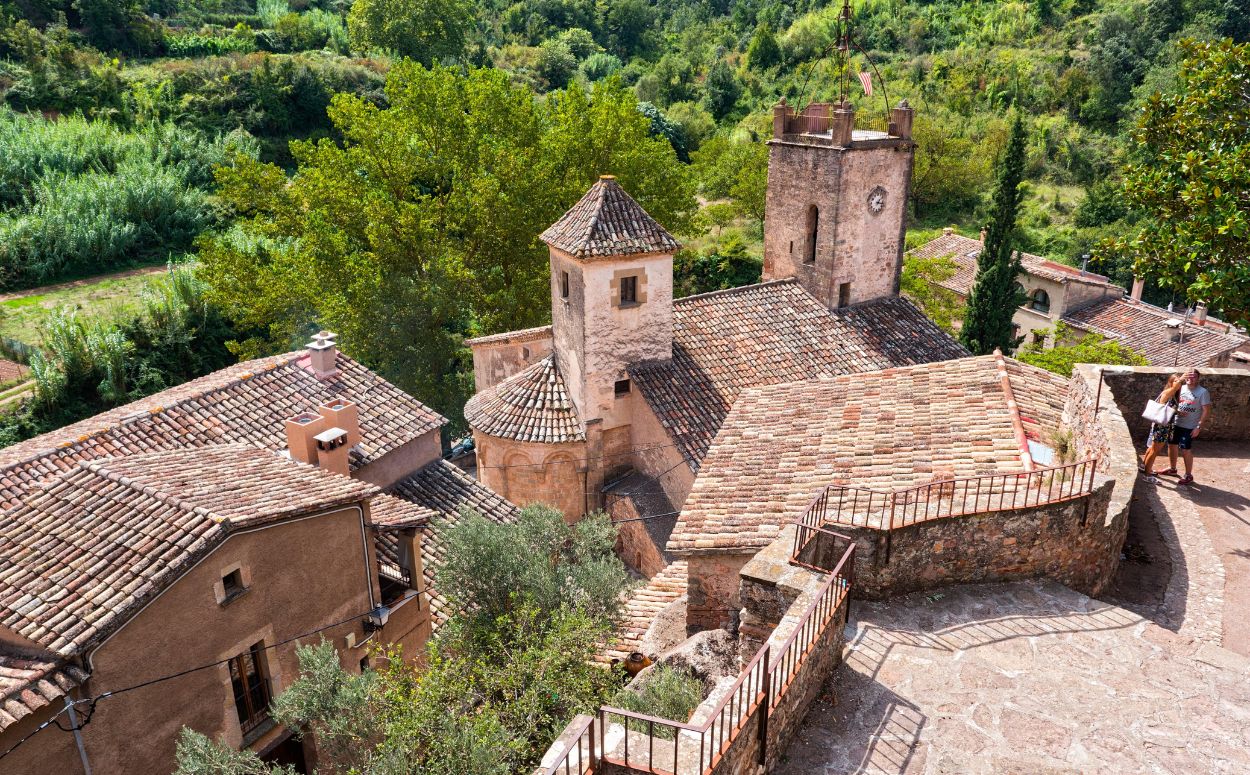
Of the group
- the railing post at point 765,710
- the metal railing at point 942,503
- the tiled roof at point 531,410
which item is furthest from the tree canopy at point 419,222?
the railing post at point 765,710

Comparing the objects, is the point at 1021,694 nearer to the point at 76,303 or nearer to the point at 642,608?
the point at 642,608

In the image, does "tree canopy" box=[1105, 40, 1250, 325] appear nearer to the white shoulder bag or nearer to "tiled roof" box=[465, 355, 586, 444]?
the white shoulder bag

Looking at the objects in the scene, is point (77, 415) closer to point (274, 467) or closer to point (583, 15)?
Answer: point (274, 467)

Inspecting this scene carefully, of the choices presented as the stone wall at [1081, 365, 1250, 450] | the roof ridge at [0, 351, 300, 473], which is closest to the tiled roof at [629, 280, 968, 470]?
the stone wall at [1081, 365, 1250, 450]

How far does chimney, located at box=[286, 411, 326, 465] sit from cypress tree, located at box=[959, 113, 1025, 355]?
23.6m

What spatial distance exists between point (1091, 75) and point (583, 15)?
2040 inches

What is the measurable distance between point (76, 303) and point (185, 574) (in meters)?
28.1

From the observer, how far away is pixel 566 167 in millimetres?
29578

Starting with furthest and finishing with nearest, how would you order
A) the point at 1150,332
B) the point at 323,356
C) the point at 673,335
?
the point at 1150,332
the point at 673,335
the point at 323,356

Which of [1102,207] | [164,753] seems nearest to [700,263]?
[1102,207]

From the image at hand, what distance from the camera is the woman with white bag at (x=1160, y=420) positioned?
10.8m

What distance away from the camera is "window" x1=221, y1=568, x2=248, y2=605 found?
10.4 meters

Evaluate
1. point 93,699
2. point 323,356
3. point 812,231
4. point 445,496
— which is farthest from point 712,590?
point 812,231

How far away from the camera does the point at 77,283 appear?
3434cm
